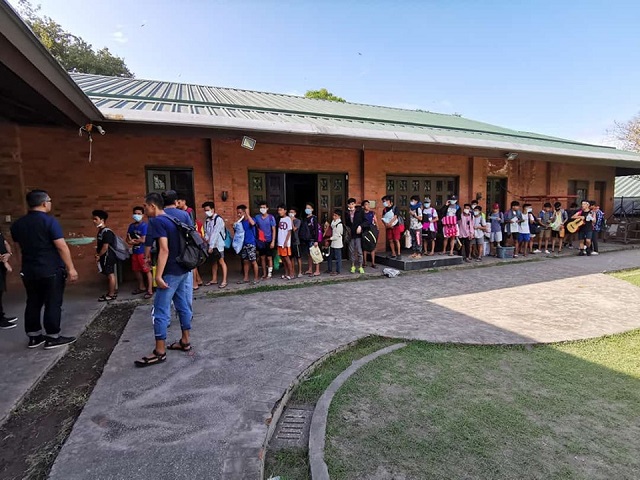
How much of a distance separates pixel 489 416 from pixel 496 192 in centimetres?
1106

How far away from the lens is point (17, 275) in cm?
701

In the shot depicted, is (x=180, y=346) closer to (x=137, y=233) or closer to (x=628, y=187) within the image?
(x=137, y=233)

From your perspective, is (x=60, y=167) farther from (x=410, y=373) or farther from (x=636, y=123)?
(x=636, y=123)

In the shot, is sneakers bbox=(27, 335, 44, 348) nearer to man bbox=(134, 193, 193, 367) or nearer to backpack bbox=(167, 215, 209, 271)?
man bbox=(134, 193, 193, 367)

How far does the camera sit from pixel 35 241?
4043 millimetres

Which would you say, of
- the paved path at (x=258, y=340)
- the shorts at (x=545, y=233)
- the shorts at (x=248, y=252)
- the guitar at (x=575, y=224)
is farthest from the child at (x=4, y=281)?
the guitar at (x=575, y=224)

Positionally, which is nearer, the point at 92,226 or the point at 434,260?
the point at 92,226

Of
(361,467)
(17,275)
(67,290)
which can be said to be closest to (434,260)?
(361,467)

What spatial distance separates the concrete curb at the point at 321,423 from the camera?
2233 mm

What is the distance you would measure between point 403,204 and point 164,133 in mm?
6927

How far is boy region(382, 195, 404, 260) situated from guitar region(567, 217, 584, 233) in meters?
6.15

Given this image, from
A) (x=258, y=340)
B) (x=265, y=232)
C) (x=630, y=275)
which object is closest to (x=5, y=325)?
(x=258, y=340)

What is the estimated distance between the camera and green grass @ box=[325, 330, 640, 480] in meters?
2.32

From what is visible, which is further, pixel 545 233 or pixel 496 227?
pixel 545 233
